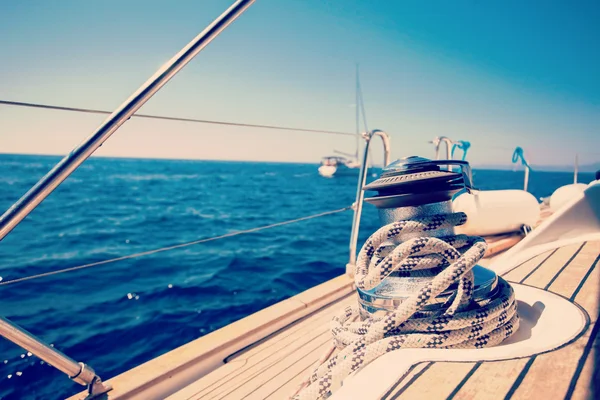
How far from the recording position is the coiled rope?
90 centimetres

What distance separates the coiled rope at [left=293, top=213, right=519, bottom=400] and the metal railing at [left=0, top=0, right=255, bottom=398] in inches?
28.0

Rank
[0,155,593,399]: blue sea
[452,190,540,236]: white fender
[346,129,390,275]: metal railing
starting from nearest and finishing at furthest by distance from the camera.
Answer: [346,129,390,275]: metal railing → [452,190,540,236]: white fender → [0,155,593,399]: blue sea

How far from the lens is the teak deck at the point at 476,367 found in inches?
29.2

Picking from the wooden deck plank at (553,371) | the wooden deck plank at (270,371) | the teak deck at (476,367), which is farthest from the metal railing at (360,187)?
the wooden deck plank at (553,371)

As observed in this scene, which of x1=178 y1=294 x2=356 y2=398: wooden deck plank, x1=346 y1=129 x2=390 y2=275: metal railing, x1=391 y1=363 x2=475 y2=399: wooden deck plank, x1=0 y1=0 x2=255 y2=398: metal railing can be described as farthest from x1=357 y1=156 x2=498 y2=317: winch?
x1=346 y1=129 x2=390 y2=275: metal railing

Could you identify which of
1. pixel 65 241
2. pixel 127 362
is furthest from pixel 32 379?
pixel 65 241

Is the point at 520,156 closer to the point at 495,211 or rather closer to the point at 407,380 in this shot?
the point at 495,211

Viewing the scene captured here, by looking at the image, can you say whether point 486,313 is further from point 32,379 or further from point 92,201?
point 92,201

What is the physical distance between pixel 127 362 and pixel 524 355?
3303 mm

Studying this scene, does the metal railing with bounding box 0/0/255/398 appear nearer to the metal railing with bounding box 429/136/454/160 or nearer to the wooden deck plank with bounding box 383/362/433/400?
the wooden deck plank with bounding box 383/362/433/400

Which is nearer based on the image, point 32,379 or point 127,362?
point 32,379

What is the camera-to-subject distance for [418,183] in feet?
3.27

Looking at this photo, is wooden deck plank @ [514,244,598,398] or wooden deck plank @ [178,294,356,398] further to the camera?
wooden deck plank @ [178,294,356,398]

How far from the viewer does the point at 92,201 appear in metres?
15.2
